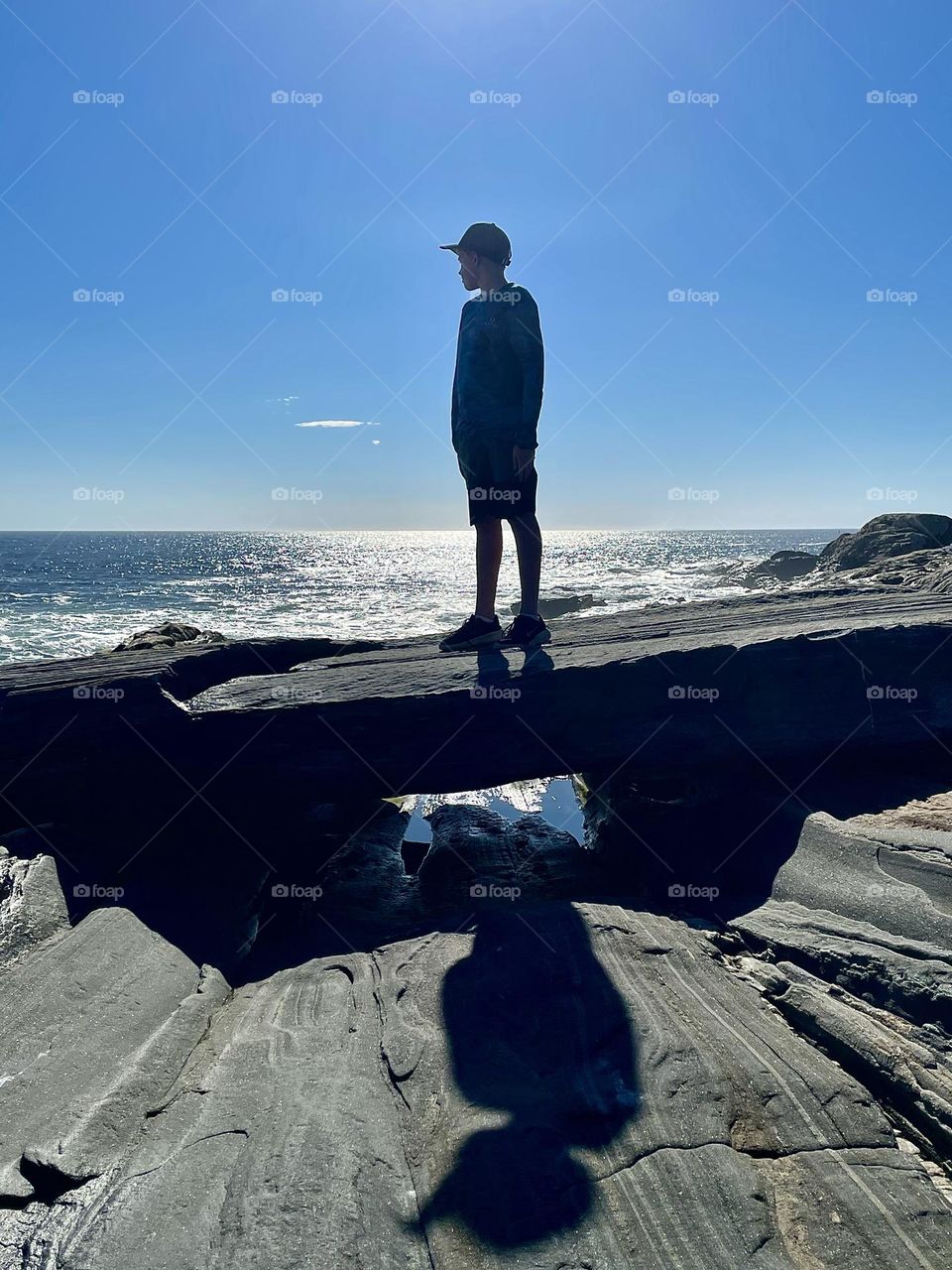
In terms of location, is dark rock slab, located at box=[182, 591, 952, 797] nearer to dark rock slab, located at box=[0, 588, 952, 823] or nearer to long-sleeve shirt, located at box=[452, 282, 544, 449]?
dark rock slab, located at box=[0, 588, 952, 823]

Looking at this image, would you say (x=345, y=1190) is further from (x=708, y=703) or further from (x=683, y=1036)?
(x=708, y=703)

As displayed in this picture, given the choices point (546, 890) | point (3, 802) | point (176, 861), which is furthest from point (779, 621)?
point (3, 802)

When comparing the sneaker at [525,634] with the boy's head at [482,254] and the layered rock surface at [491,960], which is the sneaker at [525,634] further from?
the boy's head at [482,254]

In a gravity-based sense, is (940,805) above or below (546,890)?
above

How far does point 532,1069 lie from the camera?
261 centimetres

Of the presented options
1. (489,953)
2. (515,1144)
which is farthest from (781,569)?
Result: (515,1144)

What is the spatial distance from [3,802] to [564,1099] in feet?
12.8

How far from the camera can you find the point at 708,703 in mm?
4836

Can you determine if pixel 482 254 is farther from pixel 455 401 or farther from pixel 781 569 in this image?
pixel 781 569

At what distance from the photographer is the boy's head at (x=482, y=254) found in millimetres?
5086

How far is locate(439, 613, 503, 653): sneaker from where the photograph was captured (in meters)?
5.52

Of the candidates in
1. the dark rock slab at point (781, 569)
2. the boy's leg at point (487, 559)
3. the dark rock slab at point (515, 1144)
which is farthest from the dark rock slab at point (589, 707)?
the dark rock slab at point (781, 569)

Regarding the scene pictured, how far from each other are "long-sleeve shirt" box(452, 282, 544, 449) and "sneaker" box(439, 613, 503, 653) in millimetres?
1386

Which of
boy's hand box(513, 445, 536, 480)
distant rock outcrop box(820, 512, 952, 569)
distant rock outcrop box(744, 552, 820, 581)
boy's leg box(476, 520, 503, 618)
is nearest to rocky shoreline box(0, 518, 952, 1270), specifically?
boy's leg box(476, 520, 503, 618)
